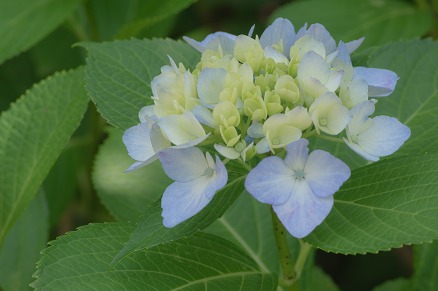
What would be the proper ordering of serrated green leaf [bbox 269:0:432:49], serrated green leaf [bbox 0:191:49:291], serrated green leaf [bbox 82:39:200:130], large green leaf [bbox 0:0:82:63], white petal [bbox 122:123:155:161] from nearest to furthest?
1. white petal [bbox 122:123:155:161]
2. serrated green leaf [bbox 82:39:200:130]
3. serrated green leaf [bbox 0:191:49:291]
4. large green leaf [bbox 0:0:82:63]
5. serrated green leaf [bbox 269:0:432:49]

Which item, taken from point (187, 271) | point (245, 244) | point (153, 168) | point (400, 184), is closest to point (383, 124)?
point (400, 184)

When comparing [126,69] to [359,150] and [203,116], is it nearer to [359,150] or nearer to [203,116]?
[203,116]

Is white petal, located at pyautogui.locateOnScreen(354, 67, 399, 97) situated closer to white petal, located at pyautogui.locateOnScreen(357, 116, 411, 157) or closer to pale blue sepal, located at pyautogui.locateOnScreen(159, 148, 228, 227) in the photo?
white petal, located at pyautogui.locateOnScreen(357, 116, 411, 157)

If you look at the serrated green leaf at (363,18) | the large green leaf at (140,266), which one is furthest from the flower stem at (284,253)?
the serrated green leaf at (363,18)

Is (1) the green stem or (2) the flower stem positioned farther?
(1) the green stem

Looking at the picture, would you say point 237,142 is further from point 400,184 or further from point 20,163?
point 20,163

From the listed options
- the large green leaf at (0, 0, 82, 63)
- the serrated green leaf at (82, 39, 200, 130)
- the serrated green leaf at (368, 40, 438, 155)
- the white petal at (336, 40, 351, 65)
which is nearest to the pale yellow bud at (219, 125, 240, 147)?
the white petal at (336, 40, 351, 65)

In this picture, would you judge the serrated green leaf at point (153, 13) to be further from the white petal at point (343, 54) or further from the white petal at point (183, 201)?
the white petal at point (183, 201)

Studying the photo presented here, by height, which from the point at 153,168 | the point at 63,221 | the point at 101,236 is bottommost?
the point at 63,221
